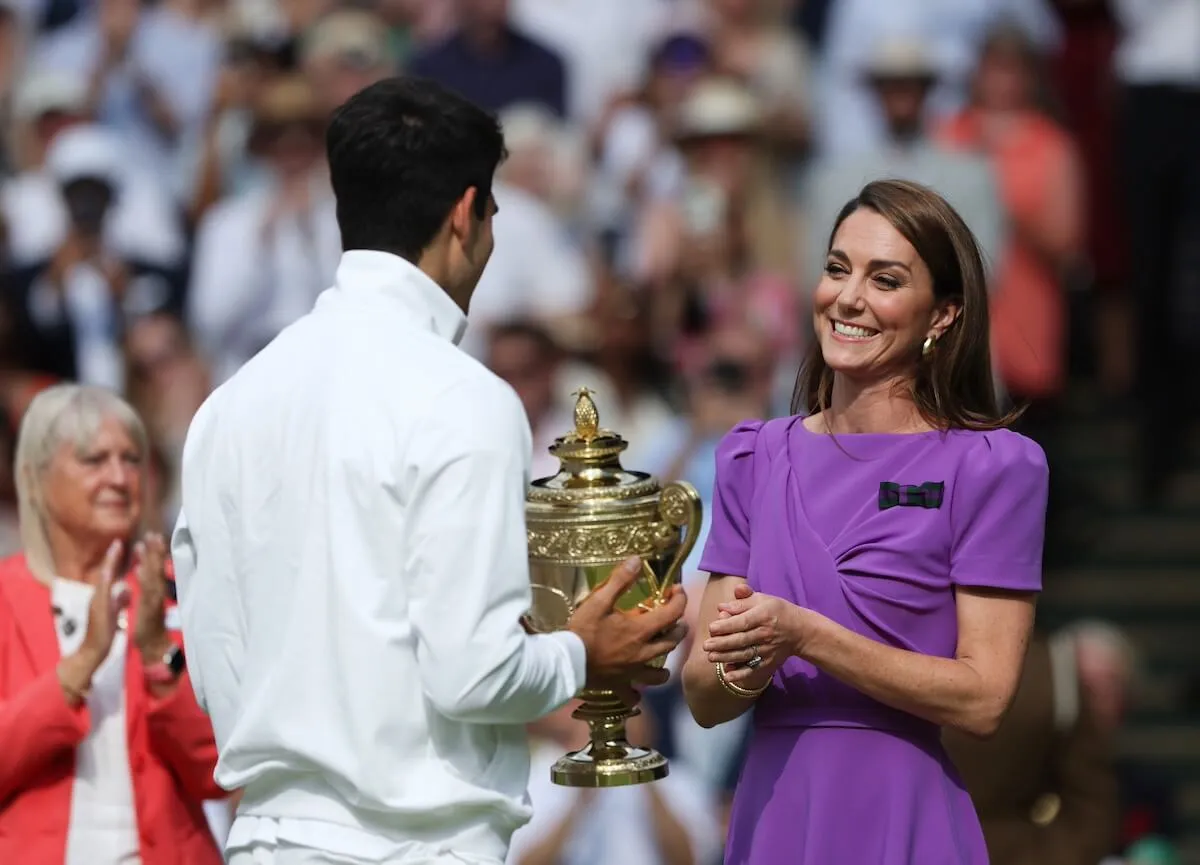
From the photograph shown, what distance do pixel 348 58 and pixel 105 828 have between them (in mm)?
6111

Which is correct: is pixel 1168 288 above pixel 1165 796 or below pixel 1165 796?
above

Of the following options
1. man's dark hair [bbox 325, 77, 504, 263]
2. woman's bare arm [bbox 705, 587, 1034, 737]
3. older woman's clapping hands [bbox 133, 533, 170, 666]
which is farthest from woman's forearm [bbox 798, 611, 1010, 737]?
older woman's clapping hands [bbox 133, 533, 170, 666]

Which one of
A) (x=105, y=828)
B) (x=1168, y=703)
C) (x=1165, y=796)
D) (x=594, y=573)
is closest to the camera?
(x=594, y=573)

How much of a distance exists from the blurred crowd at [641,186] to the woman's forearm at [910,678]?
451cm

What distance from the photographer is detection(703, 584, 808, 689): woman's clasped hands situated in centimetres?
339

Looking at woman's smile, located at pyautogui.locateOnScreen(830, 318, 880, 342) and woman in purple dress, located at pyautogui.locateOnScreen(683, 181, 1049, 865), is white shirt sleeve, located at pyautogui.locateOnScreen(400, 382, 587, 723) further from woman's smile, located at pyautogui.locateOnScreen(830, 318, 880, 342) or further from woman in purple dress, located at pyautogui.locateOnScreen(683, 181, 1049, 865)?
woman's smile, located at pyautogui.locateOnScreen(830, 318, 880, 342)

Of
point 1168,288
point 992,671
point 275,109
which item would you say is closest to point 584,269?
point 275,109

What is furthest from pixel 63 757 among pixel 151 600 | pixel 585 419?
pixel 585 419

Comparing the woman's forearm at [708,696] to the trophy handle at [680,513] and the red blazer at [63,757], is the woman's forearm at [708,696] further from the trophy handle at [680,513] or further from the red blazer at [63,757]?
the red blazer at [63,757]

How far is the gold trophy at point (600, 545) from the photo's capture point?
3863 mm

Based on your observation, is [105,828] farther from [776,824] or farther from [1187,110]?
[1187,110]

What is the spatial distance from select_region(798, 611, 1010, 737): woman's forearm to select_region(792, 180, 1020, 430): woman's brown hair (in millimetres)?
398

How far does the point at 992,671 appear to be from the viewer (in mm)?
3504

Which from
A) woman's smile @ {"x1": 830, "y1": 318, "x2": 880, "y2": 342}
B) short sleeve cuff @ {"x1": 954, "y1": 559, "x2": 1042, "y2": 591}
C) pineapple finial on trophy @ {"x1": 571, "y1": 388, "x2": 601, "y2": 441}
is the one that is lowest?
short sleeve cuff @ {"x1": 954, "y1": 559, "x2": 1042, "y2": 591}
